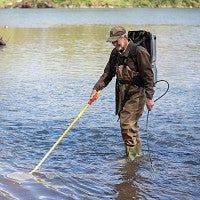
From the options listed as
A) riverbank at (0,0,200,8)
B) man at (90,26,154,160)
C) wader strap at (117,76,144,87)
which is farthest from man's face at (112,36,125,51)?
riverbank at (0,0,200,8)

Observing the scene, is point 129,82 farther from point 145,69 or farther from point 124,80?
point 145,69

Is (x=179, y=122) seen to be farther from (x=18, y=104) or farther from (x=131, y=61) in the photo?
(x=18, y=104)

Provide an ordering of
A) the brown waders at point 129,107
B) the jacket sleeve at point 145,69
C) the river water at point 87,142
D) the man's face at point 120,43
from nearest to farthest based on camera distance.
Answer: the river water at point 87,142, the man's face at point 120,43, the jacket sleeve at point 145,69, the brown waders at point 129,107

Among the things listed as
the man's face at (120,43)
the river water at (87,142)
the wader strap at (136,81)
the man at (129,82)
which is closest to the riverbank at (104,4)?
the river water at (87,142)

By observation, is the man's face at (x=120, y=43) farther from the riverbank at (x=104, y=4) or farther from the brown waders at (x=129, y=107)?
the riverbank at (x=104, y=4)

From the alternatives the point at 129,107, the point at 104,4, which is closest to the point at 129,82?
the point at 129,107

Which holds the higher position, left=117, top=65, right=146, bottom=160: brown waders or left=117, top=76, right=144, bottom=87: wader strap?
left=117, top=76, right=144, bottom=87: wader strap

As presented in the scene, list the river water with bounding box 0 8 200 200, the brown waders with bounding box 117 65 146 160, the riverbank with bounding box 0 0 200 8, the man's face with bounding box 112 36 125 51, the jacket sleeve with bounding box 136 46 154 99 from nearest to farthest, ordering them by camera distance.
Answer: the river water with bounding box 0 8 200 200 < the man's face with bounding box 112 36 125 51 < the jacket sleeve with bounding box 136 46 154 99 < the brown waders with bounding box 117 65 146 160 < the riverbank with bounding box 0 0 200 8

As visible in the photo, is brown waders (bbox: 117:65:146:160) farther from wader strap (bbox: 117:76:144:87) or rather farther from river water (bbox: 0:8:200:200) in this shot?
river water (bbox: 0:8:200:200)

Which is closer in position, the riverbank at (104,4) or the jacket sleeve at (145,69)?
the jacket sleeve at (145,69)

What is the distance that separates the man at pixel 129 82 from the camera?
7.86 metres

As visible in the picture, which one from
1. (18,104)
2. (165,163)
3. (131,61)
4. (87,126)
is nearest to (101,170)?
(165,163)

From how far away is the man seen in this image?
7.86 metres

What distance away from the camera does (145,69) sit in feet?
25.9
